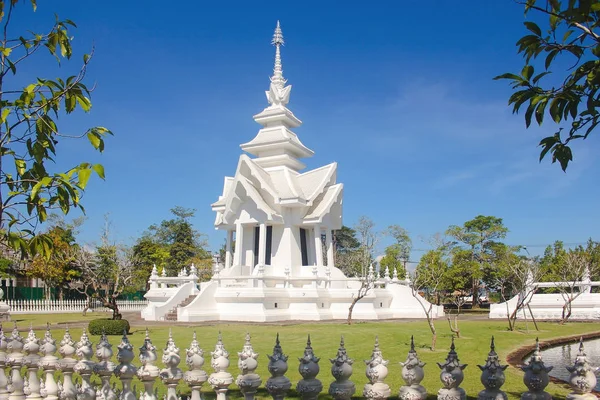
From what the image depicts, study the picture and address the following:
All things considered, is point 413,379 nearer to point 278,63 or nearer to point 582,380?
point 582,380

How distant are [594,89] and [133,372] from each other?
18.7 ft

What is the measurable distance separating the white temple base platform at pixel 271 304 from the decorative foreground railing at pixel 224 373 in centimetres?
2076

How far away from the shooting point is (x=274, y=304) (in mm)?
29781

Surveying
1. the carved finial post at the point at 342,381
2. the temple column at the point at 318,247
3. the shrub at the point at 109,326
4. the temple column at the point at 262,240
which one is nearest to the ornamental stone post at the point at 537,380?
the carved finial post at the point at 342,381

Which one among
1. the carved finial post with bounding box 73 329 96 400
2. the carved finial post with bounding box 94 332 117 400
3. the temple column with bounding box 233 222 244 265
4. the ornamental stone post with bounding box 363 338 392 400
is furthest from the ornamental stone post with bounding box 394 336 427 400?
the temple column with bounding box 233 222 244 265

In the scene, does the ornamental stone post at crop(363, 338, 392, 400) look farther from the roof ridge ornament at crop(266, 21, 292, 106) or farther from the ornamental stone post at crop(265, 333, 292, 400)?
the roof ridge ornament at crop(266, 21, 292, 106)

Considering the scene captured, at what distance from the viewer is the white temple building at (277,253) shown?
2985 centimetres

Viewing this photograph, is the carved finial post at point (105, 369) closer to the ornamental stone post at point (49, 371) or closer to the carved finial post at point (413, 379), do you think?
the ornamental stone post at point (49, 371)

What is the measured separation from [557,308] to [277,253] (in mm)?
17286

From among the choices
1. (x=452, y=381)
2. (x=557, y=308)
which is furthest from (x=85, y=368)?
(x=557, y=308)

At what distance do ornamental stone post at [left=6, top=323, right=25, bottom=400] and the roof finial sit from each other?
32.3 m

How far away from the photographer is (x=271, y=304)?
96.8 ft

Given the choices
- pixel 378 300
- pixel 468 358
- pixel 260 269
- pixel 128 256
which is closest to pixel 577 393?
pixel 468 358

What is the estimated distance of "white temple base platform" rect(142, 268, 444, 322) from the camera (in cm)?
2888
